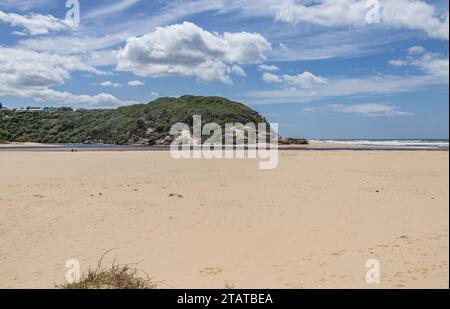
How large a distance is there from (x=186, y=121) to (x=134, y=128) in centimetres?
950

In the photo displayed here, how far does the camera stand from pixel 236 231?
10086 millimetres

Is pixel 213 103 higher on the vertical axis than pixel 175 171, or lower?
higher

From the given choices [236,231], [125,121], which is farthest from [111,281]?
[125,121]

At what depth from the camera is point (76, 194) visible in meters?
15.1

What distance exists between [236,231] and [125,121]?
76294mm

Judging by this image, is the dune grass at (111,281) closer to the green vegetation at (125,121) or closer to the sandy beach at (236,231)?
the sandy beach at (236,231)

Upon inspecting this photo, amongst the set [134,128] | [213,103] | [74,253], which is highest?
[213,103]

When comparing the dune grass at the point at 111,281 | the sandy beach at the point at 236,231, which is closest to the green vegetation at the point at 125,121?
the sandy beach at the point at 236,231

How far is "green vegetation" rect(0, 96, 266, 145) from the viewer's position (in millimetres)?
76000

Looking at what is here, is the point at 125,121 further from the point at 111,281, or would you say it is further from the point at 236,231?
the point at 111,281

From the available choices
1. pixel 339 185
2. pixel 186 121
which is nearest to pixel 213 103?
pixel 186 121

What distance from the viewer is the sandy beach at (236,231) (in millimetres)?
7250

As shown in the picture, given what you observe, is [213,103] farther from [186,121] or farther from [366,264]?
[366,264]

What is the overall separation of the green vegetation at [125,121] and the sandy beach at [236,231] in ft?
174
